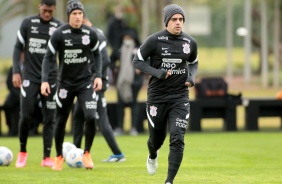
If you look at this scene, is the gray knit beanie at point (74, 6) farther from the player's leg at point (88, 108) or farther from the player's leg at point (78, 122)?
the player's leg at point (78, 122)

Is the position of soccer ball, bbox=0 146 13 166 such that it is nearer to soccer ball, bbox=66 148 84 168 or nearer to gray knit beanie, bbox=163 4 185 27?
soccer ball, bbox=66 148 84 168

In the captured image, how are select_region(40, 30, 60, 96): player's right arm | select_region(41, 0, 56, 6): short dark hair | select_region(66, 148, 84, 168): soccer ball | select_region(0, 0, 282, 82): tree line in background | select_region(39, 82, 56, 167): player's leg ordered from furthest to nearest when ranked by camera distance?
select_region(0, 0, 282, 82): tree line in background → select_region(39, 82, 56, 167): player's leg → select_region(66, 148, 84, 168): soccer ball → select_region(41, 0, 56, 6): short dark hair → select_region(40, 30, 60, 96): player's right arm

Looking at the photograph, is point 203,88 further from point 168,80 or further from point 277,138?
point 168,80

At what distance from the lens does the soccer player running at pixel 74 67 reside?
47.6 ft

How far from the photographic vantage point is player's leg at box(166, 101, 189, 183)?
39.6ft

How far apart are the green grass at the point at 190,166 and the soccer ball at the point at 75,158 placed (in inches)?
5.6

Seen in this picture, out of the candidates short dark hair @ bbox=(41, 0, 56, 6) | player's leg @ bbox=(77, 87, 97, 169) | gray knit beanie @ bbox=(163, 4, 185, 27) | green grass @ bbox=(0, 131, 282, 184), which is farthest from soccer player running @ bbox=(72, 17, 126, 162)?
gray knit beanie @ bbox=(163, 4, 185, 27)

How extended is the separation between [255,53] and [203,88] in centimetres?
5563

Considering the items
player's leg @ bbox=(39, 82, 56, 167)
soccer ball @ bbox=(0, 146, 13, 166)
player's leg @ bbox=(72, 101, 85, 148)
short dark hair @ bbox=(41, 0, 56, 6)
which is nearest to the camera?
short dark hair @ bbox=(41, 0, 56, 6)

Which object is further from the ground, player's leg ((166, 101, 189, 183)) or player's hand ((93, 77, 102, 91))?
player's hand ((93, 77, 102, 91))

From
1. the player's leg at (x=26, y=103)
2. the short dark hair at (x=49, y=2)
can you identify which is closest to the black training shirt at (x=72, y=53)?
the short dark hair at (x=49, y=2)

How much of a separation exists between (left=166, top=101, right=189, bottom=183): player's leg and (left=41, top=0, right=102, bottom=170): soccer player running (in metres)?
2.43

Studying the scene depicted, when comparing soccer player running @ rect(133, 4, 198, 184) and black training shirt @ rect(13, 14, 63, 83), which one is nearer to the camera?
soccer player running @ rect(133, 4, 198, 184)

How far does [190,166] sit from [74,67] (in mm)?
2487
